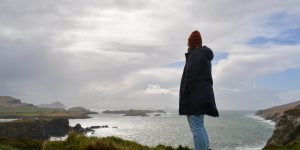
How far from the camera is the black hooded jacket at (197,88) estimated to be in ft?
31.7

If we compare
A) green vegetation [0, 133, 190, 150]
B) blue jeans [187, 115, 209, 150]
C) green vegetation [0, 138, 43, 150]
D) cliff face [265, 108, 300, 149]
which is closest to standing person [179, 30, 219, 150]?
blue jeans [187, 115, 209, 150]

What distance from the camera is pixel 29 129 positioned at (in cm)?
13988

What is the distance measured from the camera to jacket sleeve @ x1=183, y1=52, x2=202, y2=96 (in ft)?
31.9

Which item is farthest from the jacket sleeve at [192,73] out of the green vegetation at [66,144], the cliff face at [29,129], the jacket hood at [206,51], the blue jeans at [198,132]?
the cliff face at [29,129]

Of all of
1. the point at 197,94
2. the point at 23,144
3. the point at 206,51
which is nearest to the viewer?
the point at 197,94

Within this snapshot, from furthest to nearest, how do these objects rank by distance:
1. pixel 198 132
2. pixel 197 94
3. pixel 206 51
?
pixel 206 51, pixel 197 94, pixel 198 132

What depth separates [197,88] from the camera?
974 cm

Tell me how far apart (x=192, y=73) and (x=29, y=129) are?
140 metres

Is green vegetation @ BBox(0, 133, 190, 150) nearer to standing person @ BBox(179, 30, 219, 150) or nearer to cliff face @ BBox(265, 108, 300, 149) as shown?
standing person @ BBox(179, 30, 219, 150)

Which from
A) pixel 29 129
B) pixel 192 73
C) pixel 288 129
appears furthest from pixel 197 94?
pixel 29 129

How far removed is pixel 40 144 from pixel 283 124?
51.4 meters

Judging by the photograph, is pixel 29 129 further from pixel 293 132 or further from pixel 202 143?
pixel 202 143

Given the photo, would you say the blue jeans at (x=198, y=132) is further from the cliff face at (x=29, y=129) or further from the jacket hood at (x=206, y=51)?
the cliff face at (x=29, y=129)

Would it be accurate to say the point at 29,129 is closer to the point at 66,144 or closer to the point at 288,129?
the point at 288,129
